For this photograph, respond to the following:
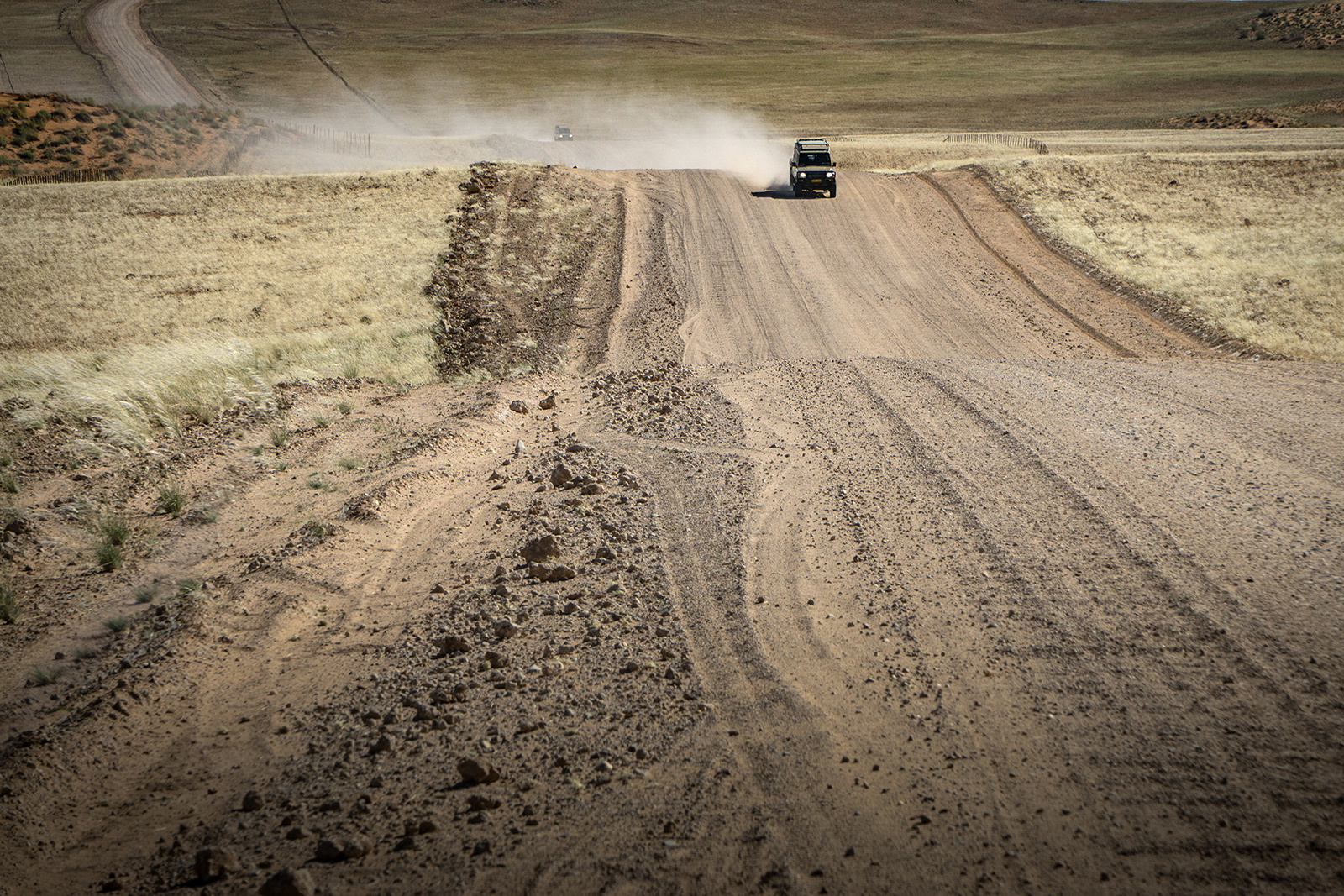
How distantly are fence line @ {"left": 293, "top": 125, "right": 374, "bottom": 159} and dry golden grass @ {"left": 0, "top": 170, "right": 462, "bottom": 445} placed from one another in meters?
16.4

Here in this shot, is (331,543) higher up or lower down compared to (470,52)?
lower down

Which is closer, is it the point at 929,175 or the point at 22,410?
the point at 22,410

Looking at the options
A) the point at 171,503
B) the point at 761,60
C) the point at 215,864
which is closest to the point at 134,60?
the point at 761,60

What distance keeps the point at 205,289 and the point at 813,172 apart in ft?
61.7

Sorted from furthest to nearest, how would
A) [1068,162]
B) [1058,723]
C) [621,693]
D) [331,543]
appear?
1. [1068,162]
2. [331,543]
3. [621,693]
4. [1058,723]

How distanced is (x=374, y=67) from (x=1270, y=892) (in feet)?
312

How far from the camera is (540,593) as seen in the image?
25.5 ft

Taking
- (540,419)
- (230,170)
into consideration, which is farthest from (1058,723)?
(230,170)

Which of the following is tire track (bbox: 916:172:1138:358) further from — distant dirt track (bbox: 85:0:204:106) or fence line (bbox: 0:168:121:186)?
distant dirt track (bbox: 85:0:204:106)

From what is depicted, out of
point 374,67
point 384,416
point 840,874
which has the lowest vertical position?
point 840,874

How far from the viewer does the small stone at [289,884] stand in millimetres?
4652

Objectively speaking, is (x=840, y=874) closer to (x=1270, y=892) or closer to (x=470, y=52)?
(x=1270, y=892)

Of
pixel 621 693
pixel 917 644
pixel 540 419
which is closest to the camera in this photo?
pixel 621 693

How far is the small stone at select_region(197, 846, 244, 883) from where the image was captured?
→ 4820 mm
